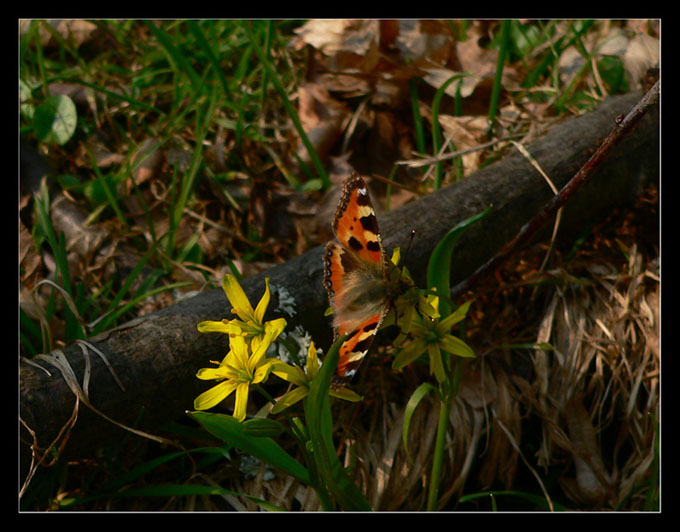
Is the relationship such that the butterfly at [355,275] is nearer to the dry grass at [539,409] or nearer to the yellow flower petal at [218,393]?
the yellow flower petal at [218,393]

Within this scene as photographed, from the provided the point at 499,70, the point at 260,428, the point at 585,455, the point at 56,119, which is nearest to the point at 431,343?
the point at 260,428

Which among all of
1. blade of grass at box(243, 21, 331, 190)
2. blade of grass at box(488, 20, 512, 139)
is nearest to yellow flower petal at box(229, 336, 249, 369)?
blade of grass at box(243, 21, 331, 190)

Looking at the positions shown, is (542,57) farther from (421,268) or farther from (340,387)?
(340,387)

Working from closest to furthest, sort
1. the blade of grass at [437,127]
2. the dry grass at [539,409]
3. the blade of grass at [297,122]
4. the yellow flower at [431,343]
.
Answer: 1. the yellow flower at [431,343]
2. the dry grass at [539,409]
3. the blade of grass at [437,127]
4. the blade of grass at [297,122]

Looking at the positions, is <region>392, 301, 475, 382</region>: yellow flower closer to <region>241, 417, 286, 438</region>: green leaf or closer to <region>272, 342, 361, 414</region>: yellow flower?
<region>272, 342, 361, 414</region>: yellow flower

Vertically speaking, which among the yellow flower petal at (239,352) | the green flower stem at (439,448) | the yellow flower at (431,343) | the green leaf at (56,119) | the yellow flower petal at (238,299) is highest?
the green leaf at (56,119)

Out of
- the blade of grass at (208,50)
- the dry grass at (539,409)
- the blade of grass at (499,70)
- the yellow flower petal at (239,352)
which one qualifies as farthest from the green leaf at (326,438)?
the blade of grass at (208,50)
